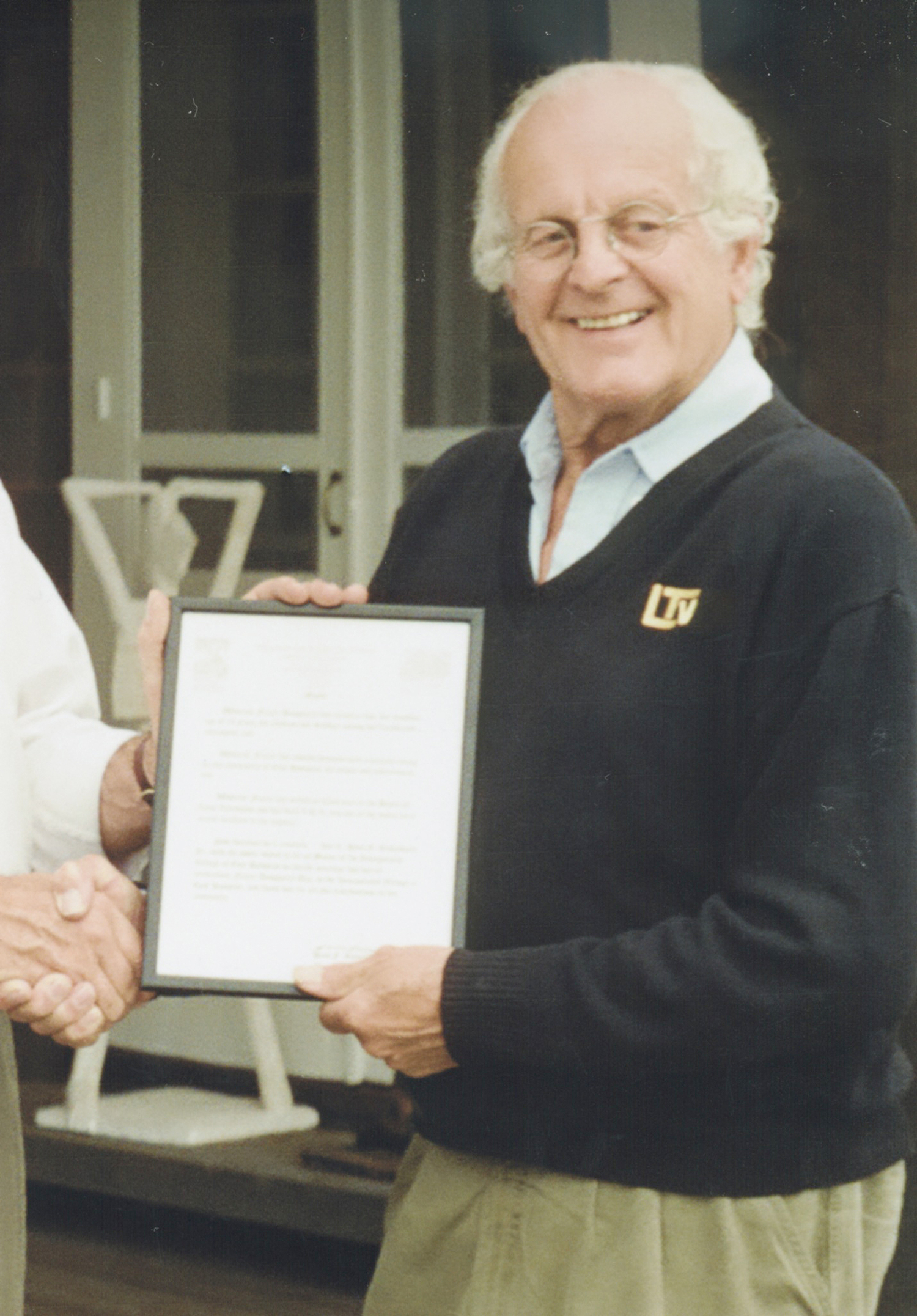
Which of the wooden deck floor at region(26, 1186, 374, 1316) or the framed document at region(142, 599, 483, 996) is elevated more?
the framed document at region(142, 599, 483, 996)

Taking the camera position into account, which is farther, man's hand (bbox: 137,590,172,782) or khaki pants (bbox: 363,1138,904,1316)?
man's hand (bbox: 137,590,172,782)

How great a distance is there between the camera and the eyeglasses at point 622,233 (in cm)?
157

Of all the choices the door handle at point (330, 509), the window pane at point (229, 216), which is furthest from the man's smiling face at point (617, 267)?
the door handle at point (330, 509)

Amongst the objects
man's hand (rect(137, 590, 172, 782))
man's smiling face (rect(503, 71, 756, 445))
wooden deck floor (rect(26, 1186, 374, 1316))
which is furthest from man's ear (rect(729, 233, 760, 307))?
wooden deck floor (rect(26, 1186, 374, 1316))

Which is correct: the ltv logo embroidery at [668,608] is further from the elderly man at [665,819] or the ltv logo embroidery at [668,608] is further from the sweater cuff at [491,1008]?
the sweater cuff at [491,1008]

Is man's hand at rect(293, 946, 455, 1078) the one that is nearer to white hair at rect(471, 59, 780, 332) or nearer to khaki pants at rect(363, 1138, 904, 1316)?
khaki pants at rect(363, 1138, 904, 1316)

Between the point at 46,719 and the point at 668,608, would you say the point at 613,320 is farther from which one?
the point at 46,719

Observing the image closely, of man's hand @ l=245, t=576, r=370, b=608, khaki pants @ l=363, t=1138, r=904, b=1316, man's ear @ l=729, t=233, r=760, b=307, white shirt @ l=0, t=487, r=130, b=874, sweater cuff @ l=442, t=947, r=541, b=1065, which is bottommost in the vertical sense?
khaki pants @ l=363, t=1138, r=904, b=1316

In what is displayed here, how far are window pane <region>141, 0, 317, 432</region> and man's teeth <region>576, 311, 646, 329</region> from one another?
82.5 inches

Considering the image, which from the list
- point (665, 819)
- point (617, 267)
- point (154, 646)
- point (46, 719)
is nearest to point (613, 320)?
point (617, 267)

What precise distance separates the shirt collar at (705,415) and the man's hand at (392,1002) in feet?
1.53

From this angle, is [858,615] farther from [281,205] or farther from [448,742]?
[281,205]

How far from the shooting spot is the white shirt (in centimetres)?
192

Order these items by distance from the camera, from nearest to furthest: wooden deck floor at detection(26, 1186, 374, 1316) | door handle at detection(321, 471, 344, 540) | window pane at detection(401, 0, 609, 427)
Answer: window pane at detection(401, 0, 609, 427) < wooden deck floor at detection(26, 1186, 374, 1316) < door handle at detection(321, 471, 344, 540)
